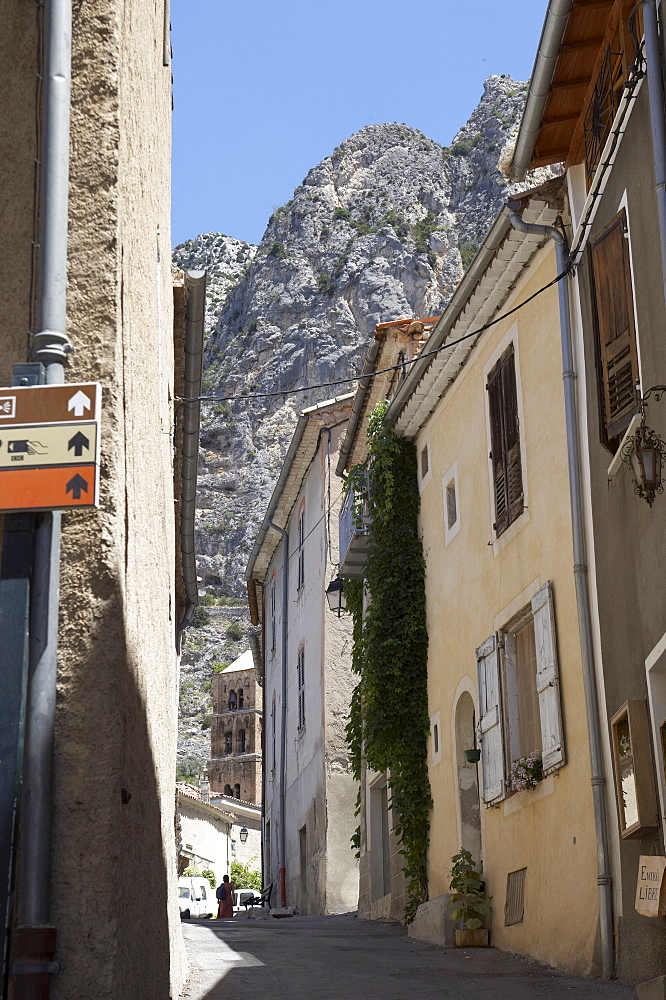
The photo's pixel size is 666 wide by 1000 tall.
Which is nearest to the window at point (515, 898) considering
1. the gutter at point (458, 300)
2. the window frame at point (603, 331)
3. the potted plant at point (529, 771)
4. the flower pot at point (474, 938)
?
the flower pot at point (474, 938)

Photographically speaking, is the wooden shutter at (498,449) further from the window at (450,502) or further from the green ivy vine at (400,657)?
the green ivy vine at (400,657)

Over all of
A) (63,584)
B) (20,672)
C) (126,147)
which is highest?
(126,147)

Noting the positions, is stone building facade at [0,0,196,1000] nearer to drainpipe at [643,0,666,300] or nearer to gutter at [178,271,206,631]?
drainpipe at [643,0,666,300]

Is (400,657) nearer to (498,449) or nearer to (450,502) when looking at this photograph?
(450,502)

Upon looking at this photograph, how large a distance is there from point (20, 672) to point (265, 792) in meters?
28.3

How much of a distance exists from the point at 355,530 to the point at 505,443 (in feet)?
16.9

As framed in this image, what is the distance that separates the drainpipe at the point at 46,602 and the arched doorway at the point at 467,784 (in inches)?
350

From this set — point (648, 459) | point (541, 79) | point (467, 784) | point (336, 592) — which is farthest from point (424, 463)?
point (648, 459)

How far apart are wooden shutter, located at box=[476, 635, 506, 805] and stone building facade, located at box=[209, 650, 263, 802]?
7207 centimetres

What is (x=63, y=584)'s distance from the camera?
4.30 m

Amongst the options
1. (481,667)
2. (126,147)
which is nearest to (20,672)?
(126,147)

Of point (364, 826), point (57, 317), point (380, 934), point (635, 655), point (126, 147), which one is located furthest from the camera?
point (364, 826)

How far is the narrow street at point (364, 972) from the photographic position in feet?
25.6

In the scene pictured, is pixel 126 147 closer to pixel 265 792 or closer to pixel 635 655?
pixel 635 655
